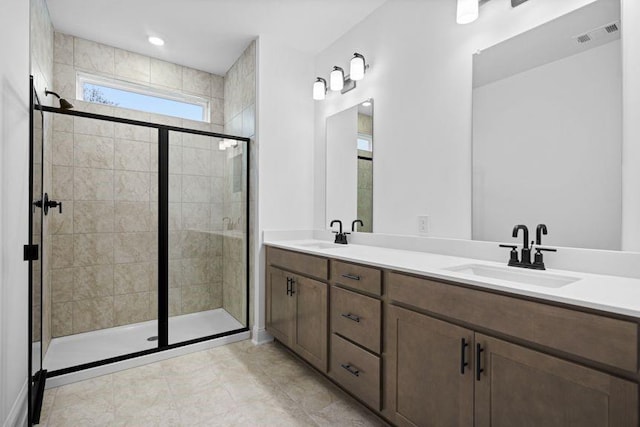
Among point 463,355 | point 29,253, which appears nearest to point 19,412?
point 29,253

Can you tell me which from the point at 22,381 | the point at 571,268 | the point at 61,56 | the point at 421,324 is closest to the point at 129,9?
the point at 61,56

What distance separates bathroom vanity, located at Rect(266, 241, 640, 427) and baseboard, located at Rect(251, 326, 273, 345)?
88 centimetres

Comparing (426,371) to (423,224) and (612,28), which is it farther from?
(612,28)

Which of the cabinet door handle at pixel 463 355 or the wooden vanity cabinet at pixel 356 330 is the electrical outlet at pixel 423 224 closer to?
the wooden vanity cabinet at pixel 356 330

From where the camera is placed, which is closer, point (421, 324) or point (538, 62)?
point (421, 324)

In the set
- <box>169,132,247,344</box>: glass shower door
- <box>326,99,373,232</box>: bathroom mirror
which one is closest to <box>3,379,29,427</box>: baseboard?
<box>169,132,247,344</box>: glass shower door

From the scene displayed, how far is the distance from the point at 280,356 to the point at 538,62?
2.51 m

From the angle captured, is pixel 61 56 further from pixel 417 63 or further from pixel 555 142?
pixel 555 142

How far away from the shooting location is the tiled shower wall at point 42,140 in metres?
1.77

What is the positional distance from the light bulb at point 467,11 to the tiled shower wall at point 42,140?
2320mm

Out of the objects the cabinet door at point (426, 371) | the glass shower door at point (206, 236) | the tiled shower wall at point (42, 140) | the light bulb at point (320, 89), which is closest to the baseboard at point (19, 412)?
the tiled shower wall at point (42, 140)

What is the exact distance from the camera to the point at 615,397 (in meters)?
0.87

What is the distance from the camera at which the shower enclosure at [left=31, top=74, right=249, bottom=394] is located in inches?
103

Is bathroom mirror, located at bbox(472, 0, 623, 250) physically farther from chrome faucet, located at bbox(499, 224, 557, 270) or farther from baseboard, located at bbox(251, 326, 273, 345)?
baseboard, located at bbox(251, 326, 273, 345)
